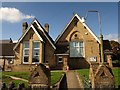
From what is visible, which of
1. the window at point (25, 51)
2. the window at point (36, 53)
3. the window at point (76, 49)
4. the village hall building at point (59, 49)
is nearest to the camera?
the village hall building at point (59, 49)

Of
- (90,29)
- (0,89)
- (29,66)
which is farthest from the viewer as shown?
(90,29)

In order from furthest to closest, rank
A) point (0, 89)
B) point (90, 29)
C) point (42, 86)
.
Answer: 1. point (90, 29)
2. point (0, 89)
3. point (42, 86)

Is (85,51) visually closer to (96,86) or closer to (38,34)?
(38,34)

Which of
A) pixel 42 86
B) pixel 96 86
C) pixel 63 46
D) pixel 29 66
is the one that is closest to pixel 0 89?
pixel 42 86

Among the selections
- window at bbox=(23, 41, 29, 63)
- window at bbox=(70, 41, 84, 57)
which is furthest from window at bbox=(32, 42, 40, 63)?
window at bbox=(70, 41, 84, 57)

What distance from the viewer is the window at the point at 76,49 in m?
33.0

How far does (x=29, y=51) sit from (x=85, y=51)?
936cm

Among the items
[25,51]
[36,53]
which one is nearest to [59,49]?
[36,53]

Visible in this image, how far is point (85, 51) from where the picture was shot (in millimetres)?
32844

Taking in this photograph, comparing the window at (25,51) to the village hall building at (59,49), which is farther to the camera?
the window at (25,51)

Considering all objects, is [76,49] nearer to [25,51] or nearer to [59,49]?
[59,49]

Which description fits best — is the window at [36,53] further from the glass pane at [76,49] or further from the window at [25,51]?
the glass pane at [76,49]

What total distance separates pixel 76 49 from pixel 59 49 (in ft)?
9.67

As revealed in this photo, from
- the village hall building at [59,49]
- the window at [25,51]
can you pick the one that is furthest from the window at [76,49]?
the window at [25,51]
